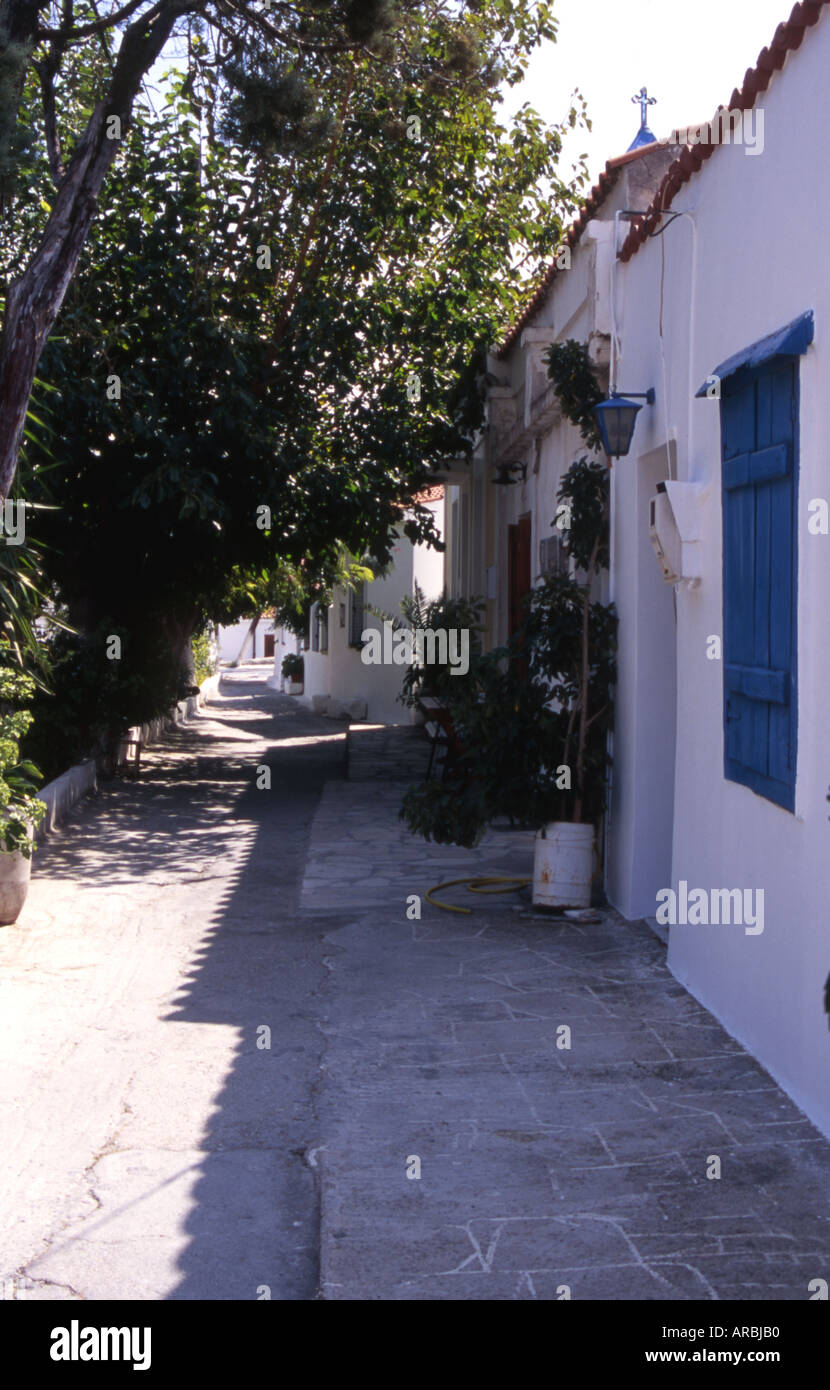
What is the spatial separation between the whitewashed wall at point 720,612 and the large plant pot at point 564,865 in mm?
219

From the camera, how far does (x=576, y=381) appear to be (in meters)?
8.03

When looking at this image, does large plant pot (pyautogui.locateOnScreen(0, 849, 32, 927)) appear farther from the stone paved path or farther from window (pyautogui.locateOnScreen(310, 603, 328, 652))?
window (pyautogui.locateOnScreen(310, 603, 328, 652))

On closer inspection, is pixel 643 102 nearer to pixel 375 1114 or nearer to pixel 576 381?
pixel 576 381

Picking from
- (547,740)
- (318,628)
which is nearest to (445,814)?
(547,740)

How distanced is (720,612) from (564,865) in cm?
233

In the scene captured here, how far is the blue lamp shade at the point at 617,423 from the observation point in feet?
23.1

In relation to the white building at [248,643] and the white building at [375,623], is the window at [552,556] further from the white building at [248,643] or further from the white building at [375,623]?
the white building at [248,643]

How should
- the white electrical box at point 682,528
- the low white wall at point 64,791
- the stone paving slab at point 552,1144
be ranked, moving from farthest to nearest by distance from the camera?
the low white wall at point 64,791 → the white electrical box at point 682,528 → the stone paving slab at point 552,1144

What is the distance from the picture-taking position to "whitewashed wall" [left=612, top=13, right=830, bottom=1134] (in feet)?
14.7

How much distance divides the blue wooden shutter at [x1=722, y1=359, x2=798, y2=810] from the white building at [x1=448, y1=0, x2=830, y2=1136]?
0.01 m

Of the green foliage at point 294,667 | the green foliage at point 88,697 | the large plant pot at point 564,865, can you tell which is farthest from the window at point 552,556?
the green foliage at point 294,667

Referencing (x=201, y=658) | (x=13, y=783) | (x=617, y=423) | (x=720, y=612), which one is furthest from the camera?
(x=201, y=658)

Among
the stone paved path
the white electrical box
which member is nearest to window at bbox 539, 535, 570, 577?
the stone paved path

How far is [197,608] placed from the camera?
2005 cm
